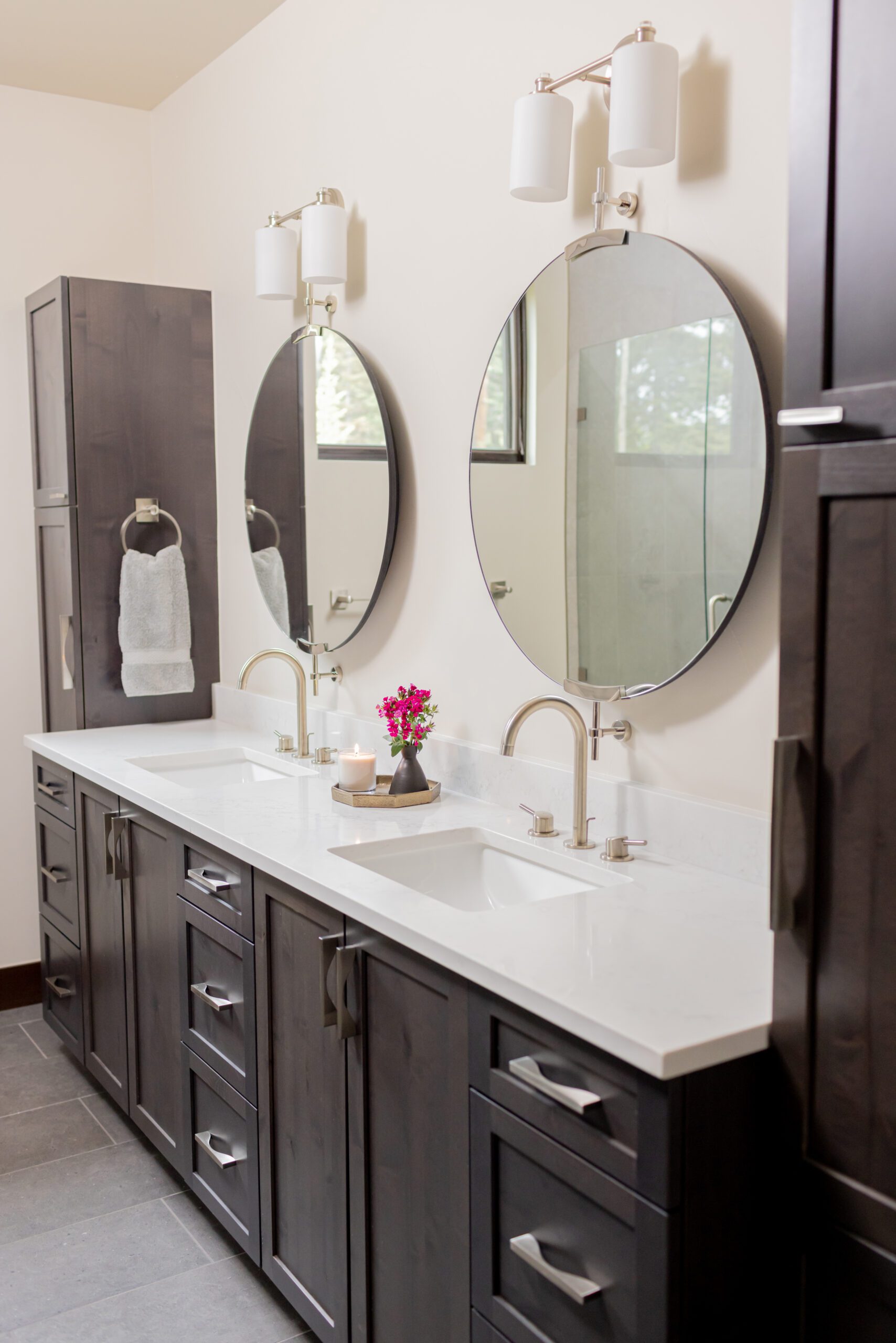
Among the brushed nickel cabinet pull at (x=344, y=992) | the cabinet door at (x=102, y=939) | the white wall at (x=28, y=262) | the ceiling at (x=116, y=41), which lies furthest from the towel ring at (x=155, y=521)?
the brushed nickel cabinet pull at (x=344, y=992)

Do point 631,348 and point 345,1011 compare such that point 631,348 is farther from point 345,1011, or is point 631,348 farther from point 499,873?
point 345,1011

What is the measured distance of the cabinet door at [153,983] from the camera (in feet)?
7.68

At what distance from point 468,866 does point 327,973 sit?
373mm

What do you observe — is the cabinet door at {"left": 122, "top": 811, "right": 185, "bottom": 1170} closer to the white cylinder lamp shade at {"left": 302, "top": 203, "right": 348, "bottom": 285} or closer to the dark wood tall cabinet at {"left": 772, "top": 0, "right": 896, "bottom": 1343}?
the white cylinder lamp shade at {"left": 302, "top": 203, "right": 348, "bottom": 285}

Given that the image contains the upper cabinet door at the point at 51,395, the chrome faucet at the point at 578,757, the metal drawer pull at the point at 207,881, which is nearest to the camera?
the chrome faucet at the point at 578,757

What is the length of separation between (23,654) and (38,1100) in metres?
1.32

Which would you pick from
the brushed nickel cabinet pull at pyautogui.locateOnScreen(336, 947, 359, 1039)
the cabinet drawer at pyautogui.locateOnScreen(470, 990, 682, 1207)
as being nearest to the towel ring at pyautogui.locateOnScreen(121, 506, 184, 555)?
the brushed nickel cabinet pull at pyautogui.locateOnScreen(336, 947, 359, 1039)

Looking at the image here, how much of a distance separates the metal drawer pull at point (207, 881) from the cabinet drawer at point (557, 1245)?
797 millimetres

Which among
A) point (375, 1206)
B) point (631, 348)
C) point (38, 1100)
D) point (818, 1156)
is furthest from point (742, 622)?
point (38, 1100)

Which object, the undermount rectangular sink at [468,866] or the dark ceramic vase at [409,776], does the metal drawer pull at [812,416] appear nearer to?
the undermount rectangular sink at [468,866]

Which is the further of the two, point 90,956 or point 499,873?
point 90,956

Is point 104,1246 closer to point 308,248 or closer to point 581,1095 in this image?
point 581,1095

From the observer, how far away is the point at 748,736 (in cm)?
169

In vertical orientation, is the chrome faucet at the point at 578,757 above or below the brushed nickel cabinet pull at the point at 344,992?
above
